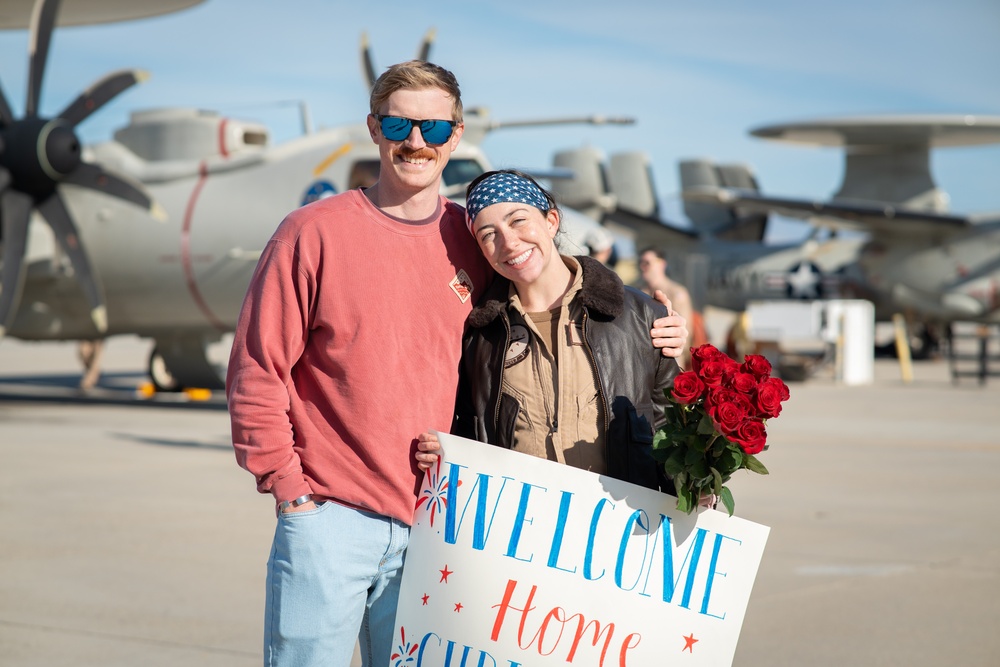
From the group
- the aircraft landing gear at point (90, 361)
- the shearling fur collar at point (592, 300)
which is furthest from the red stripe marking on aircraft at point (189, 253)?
the shearling fur collar at point (592, 300)

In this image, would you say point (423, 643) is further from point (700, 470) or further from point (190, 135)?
point (190, 135)

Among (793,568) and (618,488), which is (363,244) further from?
(793,568)

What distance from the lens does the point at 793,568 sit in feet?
19.8

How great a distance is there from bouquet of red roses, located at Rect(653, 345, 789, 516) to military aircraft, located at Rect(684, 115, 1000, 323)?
24.3m

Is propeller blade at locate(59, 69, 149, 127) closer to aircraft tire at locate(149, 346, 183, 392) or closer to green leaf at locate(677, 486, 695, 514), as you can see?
aircraft tire at locate(149, 346, 183, 392)

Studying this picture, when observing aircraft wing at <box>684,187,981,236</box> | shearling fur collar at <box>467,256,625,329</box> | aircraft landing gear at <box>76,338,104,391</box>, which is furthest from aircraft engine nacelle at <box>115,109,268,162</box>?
aircraft wing at <box>684,187,981,236</box>

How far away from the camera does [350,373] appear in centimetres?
251

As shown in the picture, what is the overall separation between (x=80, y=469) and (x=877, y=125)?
25613mm

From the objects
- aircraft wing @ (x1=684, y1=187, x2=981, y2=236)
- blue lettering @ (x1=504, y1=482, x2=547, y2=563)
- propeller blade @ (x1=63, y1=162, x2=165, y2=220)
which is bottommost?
blue lettering @ (x1=504, y1=482, x2=547, y2=563)

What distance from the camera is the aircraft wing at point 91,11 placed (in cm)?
1454

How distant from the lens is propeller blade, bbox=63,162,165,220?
532 inches

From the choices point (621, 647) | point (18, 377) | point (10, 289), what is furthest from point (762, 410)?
point (18, 377)

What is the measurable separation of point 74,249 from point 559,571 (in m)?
12.5

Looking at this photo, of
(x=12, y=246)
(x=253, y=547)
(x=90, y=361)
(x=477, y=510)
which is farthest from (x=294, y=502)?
(x=90, y=361)
